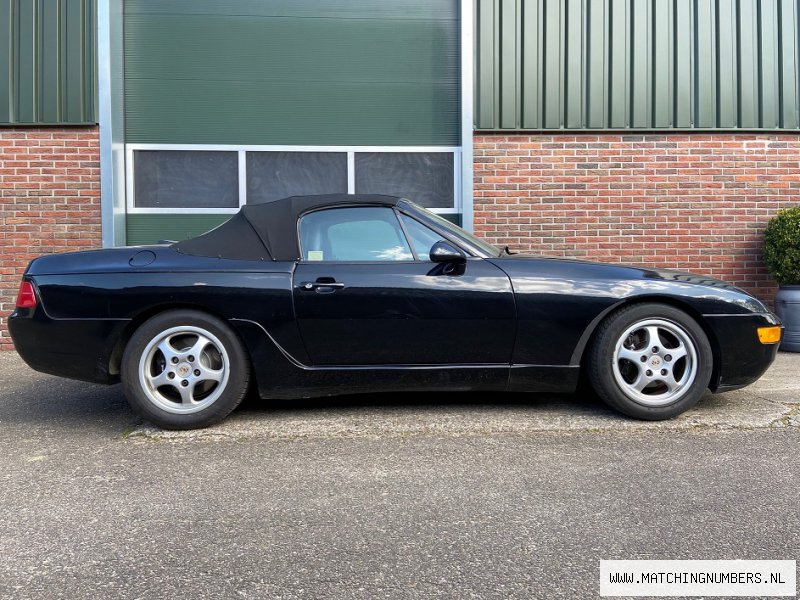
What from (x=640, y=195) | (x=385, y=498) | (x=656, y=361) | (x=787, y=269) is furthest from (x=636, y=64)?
(x=385, y=498)

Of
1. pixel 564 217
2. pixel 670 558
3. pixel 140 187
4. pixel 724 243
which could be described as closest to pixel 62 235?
pixel 140 187

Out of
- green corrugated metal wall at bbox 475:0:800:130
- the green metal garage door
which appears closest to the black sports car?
the green metal garage door

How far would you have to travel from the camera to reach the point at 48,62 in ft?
22.1

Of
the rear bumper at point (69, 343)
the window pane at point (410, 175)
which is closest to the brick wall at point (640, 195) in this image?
the window pane at point (410, 175)

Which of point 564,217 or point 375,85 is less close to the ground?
point 375,85

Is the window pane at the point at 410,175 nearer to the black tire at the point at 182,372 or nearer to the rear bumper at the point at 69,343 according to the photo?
the black tire at the point at 182,372

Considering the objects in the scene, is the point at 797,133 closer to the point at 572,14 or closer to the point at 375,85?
the point at 572,14

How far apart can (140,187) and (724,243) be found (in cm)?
656

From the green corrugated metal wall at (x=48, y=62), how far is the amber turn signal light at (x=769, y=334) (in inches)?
254

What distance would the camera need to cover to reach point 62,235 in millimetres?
6840

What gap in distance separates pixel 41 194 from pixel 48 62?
1.38 metres

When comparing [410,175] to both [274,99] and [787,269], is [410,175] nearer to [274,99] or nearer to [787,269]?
[274,99]

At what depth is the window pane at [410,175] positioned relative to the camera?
7266mm

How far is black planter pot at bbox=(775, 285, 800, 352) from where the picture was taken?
636cm
